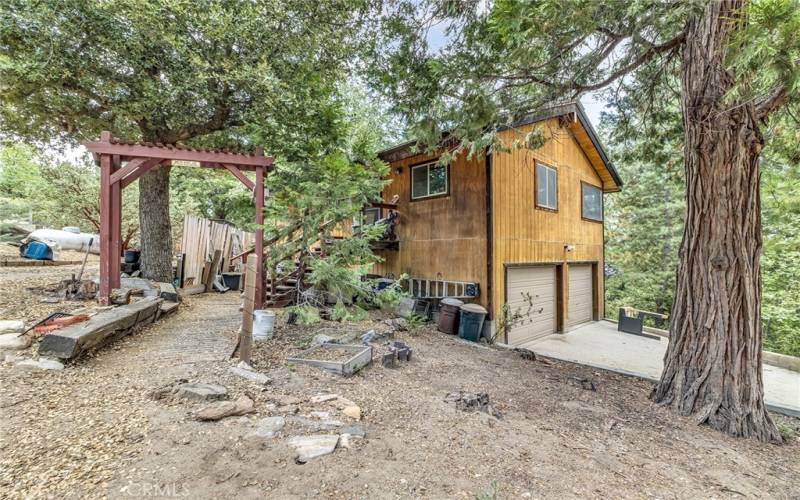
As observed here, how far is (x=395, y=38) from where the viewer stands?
5.37 m

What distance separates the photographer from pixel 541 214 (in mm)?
8992

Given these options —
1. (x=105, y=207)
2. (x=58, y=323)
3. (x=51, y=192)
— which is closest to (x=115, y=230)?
(x=105, y=207)

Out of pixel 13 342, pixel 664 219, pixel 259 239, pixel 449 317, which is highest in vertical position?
pixel 664 219

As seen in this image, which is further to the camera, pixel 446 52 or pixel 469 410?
pixel 446 52

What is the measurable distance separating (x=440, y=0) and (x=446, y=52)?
0.60m

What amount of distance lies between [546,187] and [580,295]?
3.78m

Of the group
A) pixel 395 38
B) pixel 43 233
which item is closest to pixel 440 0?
pixel 395 38

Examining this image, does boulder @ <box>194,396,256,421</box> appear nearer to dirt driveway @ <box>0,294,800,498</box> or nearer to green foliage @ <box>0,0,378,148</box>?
dirt driveway @ <box>0,294,800,498</box>

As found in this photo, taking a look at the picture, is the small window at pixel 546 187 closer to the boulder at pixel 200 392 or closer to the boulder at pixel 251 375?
the boulder at pixel 251 375

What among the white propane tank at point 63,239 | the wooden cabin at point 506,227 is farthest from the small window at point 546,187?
the white propane tank at point 63,239

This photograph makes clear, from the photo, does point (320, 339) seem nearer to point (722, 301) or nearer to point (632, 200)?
point (722, 301)

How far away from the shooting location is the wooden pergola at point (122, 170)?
5301 mm

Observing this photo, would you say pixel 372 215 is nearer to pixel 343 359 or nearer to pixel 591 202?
pixel 343 359

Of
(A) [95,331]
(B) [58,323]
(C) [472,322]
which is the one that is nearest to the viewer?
(A) [95,331]
